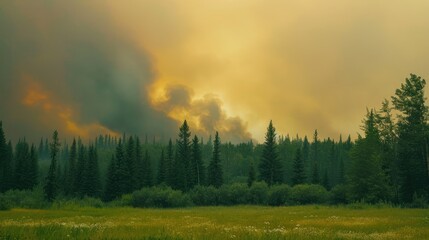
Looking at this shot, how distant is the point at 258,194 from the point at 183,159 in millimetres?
29567

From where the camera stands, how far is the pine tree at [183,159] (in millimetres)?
101562

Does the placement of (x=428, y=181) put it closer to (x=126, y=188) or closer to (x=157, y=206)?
(x=157, y=206)

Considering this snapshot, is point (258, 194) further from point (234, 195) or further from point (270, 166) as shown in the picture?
point (270, 166)

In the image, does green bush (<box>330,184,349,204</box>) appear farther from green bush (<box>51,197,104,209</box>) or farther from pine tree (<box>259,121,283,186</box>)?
green bush (<box>51,197,104,209</box>)

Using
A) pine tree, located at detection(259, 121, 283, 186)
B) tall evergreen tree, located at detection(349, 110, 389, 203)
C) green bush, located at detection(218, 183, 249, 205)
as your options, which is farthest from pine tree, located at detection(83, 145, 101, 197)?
tall evergreen tree, located at detection(349, 110, 389, 203)

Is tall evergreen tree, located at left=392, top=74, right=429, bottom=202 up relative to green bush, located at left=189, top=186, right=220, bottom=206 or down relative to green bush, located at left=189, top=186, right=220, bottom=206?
up

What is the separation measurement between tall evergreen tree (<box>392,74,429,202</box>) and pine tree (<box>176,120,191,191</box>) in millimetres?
51378

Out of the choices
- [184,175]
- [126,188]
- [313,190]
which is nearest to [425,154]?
[313,190]

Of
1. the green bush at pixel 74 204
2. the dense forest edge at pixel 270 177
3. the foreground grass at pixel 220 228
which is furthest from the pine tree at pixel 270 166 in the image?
the foreground grass at pixel 220 228

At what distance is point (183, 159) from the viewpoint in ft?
352

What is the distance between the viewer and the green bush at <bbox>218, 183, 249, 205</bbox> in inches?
3322

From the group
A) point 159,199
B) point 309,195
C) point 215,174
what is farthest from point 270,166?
point 159,199

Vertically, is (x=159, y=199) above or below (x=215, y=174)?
below

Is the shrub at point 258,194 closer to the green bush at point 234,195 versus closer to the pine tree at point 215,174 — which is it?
the green bush at point 234,195
